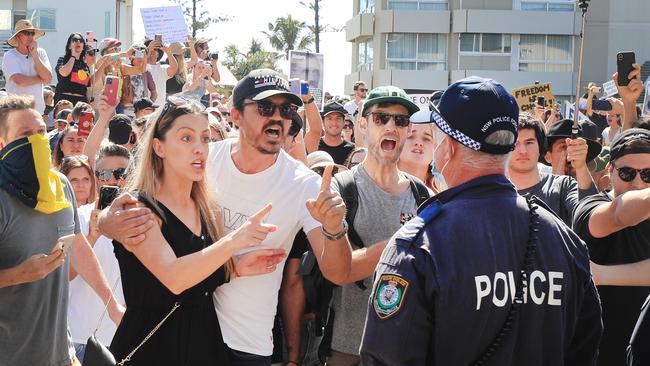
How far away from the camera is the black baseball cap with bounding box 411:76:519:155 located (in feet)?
9.97

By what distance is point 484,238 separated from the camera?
2.95 meters

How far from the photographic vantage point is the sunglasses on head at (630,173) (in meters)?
5.21

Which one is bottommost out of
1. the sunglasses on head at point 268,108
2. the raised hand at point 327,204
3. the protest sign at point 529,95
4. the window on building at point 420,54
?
the raised hand at point 327,204

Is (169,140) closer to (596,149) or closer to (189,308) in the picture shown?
(189,308)

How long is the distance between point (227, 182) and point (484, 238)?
1.93 meters

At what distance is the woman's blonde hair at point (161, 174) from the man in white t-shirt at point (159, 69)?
8958 millimetres

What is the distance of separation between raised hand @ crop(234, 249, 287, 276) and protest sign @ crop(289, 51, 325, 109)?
7705 mm

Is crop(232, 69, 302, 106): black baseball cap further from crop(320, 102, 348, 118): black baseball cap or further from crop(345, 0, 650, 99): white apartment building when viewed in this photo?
crop(345, 0, 650, 99): white apartment building

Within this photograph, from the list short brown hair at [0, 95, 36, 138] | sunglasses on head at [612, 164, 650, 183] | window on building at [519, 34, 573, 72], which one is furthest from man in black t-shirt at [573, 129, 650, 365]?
window on building at [519, 34, 573, 72]

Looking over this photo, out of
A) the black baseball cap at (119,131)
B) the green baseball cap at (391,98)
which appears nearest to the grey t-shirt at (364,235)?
the green baseball cap at (391,98)

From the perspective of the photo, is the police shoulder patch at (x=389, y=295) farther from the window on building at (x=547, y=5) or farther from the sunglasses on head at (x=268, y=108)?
the window on building at (x=547, y=5)

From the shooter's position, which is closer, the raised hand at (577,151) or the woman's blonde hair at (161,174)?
the woman's blonde hair at (161,174)

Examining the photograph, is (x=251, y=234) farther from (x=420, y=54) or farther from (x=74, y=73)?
(x=420, y=54)

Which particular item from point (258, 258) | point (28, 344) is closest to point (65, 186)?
point (28, 344)
